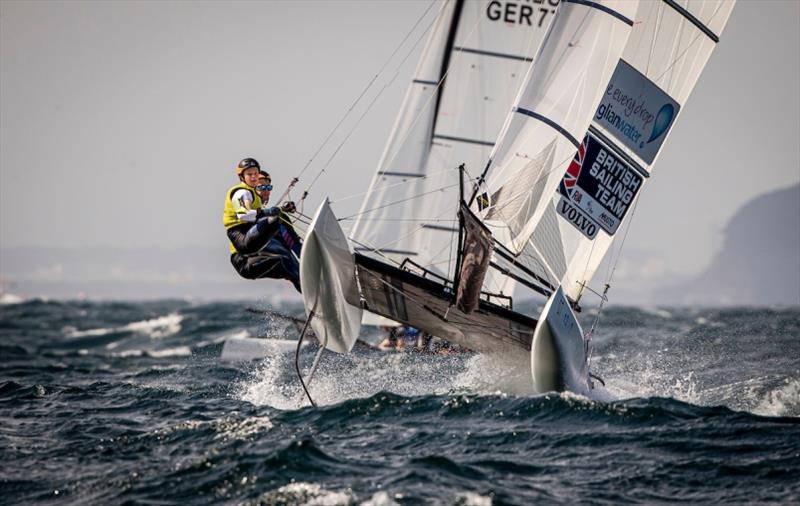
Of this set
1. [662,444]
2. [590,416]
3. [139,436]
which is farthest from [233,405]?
[662,444]

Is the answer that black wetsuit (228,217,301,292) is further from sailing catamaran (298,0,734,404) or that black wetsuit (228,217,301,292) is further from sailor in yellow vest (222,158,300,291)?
sailing catamaran (298,0,734,404)

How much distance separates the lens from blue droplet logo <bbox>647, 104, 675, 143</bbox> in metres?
10.3

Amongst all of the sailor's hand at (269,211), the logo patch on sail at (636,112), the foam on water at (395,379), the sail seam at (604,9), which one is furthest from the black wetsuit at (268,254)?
the sail seam at (604,9)

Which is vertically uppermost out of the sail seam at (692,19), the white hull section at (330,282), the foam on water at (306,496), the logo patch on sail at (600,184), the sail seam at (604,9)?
the sail seam at (692,19)

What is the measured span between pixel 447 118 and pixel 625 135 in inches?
176

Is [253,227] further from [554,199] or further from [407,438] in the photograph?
[554,199]

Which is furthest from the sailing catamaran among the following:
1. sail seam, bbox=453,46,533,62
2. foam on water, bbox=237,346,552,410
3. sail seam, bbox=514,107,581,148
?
sail seam, bbox=453,46,533,62

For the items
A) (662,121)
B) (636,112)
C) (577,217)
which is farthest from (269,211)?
(662,121)

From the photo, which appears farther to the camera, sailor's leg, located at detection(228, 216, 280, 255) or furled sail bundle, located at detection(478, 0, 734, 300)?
furled sail bundle, located at detection(478, 0, 734, 300)

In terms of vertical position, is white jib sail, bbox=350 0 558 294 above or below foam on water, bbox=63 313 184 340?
above

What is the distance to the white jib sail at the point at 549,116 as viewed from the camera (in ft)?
31.0

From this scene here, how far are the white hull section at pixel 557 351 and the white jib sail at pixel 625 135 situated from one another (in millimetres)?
1445

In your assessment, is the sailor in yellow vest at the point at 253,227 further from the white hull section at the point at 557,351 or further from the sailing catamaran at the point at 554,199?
the white hull section at the point at 557,351

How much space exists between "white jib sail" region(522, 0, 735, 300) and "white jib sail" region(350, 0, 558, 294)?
3.64 metres
